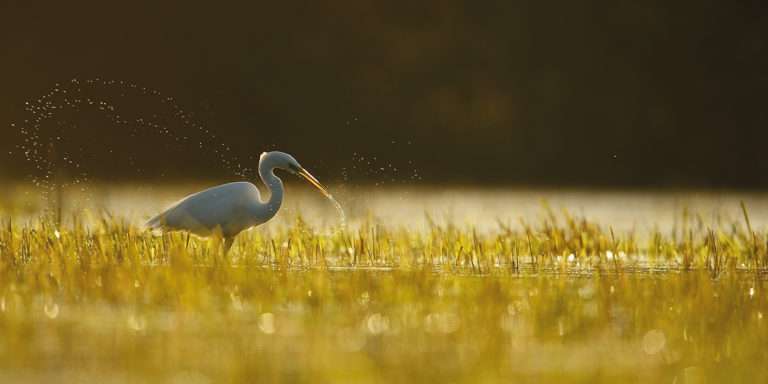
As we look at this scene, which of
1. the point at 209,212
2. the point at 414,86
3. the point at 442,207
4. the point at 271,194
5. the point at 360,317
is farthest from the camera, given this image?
the point at 414,86

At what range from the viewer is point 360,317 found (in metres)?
8.20

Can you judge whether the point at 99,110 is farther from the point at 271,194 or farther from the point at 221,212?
the point at 221,212

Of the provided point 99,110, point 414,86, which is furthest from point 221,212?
point 414,86

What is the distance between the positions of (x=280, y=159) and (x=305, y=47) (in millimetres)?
54548

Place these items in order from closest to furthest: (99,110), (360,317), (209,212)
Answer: (360,317) < (209,212) < (99,110)

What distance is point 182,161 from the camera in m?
48.4

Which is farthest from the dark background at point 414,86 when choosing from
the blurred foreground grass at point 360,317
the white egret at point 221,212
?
the blurred foreground grass at point 360,317

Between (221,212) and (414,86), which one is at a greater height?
(414,86)

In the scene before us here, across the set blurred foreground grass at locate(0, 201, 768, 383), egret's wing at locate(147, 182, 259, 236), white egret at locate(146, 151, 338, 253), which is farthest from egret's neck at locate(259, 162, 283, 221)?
blurred foreground grass at locate(0, 201, 768, 383)

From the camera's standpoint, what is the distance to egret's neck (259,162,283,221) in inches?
500

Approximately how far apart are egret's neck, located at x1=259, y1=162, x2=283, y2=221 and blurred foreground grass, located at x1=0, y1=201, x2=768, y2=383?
61 cm

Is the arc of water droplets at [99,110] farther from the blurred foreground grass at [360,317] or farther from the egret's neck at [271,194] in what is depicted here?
the blurred foreground grass at [360,317]

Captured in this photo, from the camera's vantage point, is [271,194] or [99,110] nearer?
[271,194]

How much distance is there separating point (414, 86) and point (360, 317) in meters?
55.1
